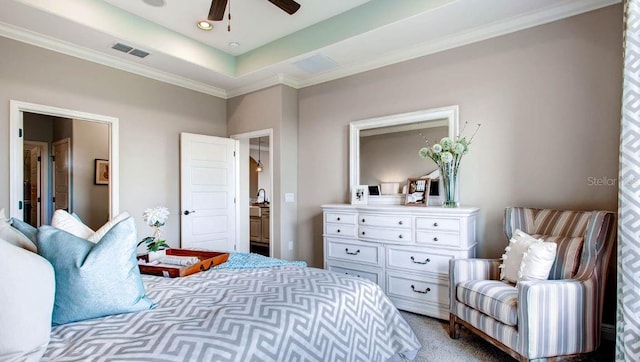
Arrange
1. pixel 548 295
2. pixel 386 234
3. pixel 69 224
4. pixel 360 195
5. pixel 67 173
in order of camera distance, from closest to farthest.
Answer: pixel 69 224 < pixel 548 295 < pixel 386 234 < pixel 360 195 < pixel 67 173

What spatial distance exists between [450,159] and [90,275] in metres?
2.77

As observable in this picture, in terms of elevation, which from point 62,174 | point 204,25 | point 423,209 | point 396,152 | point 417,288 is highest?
point 204,25

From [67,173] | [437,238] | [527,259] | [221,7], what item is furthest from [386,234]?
[67,173]

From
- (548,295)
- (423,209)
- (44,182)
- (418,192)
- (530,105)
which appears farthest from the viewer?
(44,182)

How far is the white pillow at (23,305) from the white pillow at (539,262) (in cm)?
256

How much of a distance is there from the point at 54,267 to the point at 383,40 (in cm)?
314

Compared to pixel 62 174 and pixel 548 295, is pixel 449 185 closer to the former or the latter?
pixel 548 295

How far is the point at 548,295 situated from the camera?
193 centimetres

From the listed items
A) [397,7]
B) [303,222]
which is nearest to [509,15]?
[397,7]

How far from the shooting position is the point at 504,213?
2.83 m

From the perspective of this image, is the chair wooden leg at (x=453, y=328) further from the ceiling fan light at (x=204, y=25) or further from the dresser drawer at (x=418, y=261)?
the ceiling fan light at (x=204, y=25)

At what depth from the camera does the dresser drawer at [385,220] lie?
3.08 meters

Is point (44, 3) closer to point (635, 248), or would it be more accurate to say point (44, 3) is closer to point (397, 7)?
point (397, 7)

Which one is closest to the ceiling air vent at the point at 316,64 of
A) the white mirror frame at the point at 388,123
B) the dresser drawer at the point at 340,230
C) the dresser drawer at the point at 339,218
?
the white mirror frame at the point at 388,123
